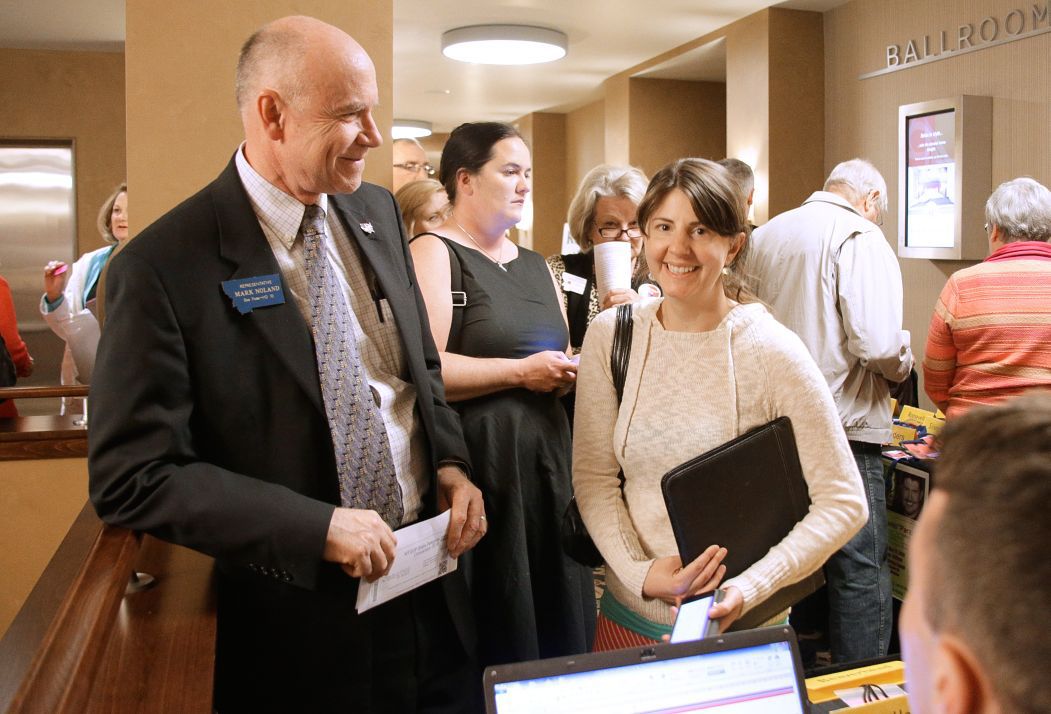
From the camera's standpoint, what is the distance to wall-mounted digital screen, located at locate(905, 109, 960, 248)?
18.9 feet

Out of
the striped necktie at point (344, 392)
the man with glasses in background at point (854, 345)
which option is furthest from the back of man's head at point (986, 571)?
the man with glasses in background at point (854, 345)

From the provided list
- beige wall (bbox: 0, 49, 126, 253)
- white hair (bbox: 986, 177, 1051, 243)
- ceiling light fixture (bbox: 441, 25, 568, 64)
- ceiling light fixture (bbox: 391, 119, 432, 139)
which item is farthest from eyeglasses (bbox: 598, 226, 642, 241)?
ceiling light fixture (bbox: 391, 119, 432, 139)

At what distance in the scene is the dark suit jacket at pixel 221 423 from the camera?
1.39 m

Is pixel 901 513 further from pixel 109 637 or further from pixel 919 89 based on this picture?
pixel 919 89

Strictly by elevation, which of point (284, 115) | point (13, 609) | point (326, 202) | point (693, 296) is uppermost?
point (284, 115)

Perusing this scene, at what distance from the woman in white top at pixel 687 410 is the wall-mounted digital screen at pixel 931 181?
4.55m

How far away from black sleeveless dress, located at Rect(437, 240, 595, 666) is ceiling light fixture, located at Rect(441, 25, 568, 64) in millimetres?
6209

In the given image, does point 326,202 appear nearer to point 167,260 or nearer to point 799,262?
point 167,260

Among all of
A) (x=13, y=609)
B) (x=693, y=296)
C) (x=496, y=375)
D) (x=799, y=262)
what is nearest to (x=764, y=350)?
(x=693, y=296)

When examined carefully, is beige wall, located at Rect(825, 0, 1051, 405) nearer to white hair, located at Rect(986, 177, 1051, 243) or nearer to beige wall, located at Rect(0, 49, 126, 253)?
white hair, located at Rect(986, 177, 1051, 243)

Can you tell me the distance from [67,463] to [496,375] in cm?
194

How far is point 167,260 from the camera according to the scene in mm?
1459

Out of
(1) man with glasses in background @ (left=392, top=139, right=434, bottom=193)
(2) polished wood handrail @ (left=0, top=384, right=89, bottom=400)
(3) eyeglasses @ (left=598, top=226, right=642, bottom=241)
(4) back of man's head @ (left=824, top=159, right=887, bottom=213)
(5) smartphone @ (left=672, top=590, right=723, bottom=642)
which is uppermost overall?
(1) man with glasses in background @ (left=392, top=139, right=434, bottom=193)

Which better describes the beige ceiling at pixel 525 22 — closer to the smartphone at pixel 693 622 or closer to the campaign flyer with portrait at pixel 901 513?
the campaign flyer with portrait at pixel 901 513
